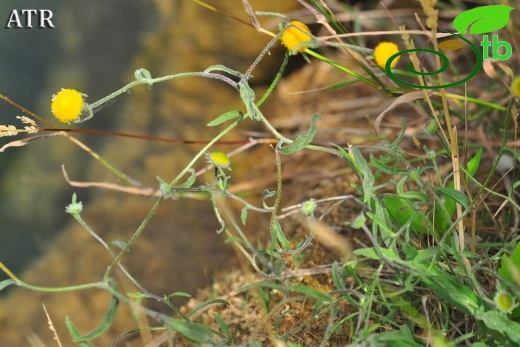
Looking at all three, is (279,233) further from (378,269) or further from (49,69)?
(49,69)

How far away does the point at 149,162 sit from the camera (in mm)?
1504

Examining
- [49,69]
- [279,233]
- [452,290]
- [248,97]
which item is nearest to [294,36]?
[248,97]

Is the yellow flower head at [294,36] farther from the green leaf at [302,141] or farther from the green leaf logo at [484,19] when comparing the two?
the green leaf logo at [484,19]

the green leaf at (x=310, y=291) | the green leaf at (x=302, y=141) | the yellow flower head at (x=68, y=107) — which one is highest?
the yellow flower head at (x=68, y=107)

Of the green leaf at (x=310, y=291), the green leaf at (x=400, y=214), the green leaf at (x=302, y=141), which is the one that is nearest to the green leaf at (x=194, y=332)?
the green leaf at (x=310, y=291)

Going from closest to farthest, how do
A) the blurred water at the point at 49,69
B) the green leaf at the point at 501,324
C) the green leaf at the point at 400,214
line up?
1. the green leaf at the point at 501,324
2. the green leaf at the point at 400,214
3. the blurred water at the point at 49,69

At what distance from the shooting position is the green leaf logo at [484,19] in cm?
98

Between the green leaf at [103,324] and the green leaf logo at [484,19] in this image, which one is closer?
the green leaf at [103,324]

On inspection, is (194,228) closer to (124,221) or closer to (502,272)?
(124,221)

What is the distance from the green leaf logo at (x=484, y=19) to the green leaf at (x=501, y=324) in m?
0.46

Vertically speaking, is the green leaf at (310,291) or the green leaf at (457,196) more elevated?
the green leaf at (457,196)

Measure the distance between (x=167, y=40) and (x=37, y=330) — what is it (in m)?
0.69

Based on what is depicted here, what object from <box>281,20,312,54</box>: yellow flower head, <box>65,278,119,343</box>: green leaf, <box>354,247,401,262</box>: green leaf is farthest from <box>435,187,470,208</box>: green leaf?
<box>65,278,119,343</box>: green leaf

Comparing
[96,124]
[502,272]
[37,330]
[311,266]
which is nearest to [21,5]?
[96,124]
